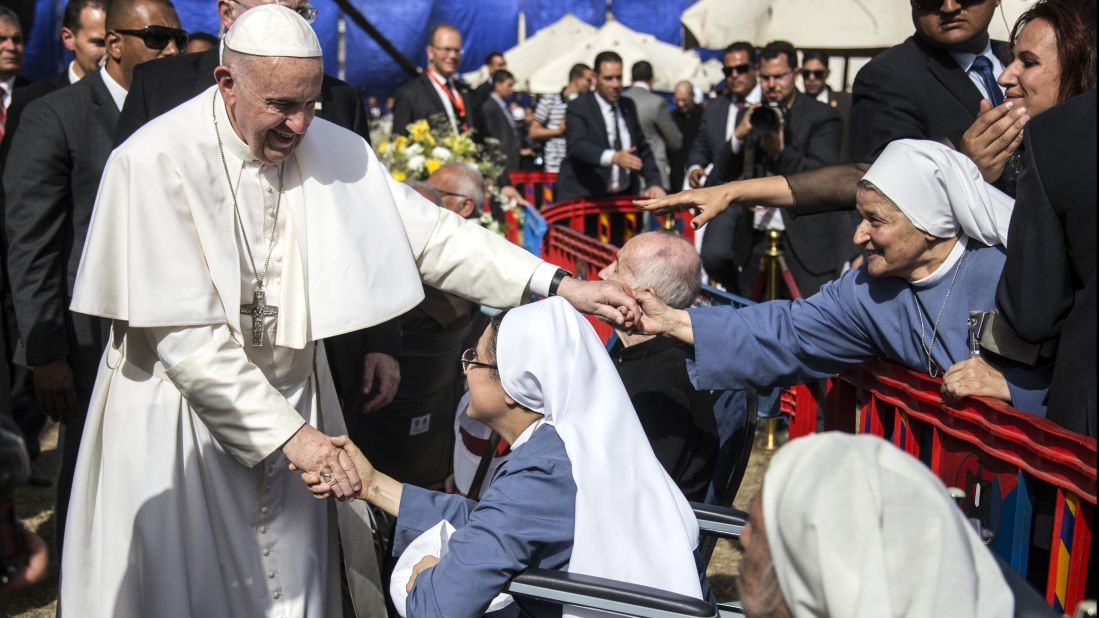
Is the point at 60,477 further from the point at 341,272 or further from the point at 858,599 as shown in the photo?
the point at 858,599

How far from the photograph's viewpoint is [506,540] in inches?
110

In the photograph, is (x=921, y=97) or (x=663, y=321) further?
(x=921, y=97)

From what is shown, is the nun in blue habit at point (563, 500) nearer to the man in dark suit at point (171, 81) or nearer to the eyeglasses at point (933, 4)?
the man in dark suit at point (171, 81)

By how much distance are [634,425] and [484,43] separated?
2457 centimetres

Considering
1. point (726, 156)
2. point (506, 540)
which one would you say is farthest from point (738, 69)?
point (506, 540)

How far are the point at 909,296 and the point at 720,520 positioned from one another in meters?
0.89

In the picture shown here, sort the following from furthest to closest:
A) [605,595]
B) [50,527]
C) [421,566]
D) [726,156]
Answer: [726,156] → [50,527] → [421,566] → [605,595]

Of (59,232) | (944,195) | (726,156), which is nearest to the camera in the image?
(944,195)

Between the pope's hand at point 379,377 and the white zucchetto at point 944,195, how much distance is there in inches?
73.6

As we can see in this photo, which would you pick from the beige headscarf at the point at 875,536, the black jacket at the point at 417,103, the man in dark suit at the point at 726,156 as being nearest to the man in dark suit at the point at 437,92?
the black jacket at the point at 417,103

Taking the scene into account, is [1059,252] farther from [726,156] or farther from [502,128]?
[502,128]

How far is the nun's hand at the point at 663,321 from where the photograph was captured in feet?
12.4

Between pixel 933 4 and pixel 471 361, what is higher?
pixel 933 4

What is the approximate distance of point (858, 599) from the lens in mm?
1739
